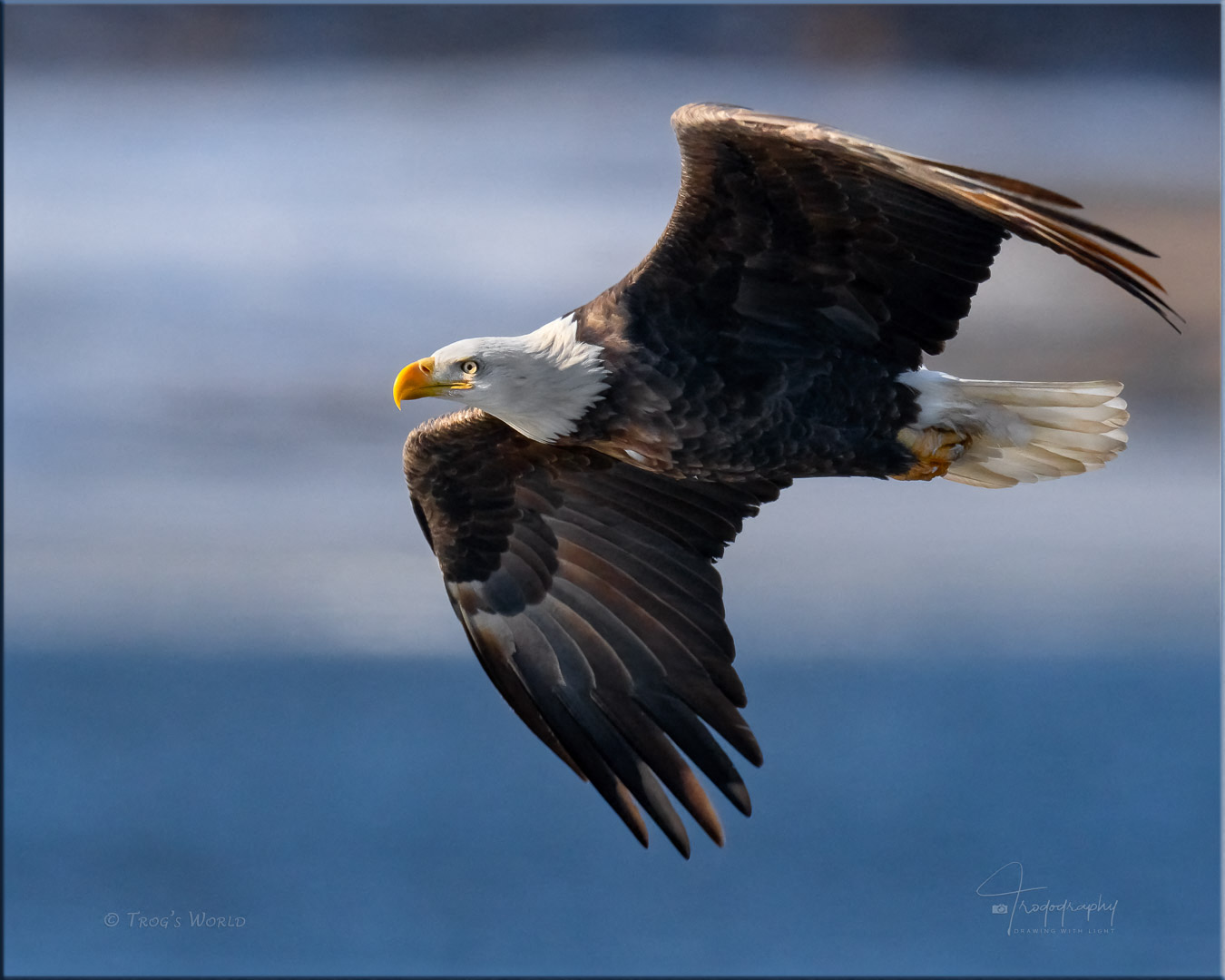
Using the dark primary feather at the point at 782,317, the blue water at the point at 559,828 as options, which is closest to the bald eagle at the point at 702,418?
the dark primary feather at the point at 782,317

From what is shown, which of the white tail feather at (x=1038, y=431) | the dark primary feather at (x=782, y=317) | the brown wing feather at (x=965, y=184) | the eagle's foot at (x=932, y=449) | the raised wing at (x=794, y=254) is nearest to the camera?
the brown wing feather at (x=965, y=184)

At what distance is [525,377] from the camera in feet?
13.5

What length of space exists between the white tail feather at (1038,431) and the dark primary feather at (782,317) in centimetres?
28

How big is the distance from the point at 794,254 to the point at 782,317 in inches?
6.3

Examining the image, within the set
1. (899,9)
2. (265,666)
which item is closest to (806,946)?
(265,666)

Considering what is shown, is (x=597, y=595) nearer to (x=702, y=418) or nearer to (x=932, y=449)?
(x=702, y=418)

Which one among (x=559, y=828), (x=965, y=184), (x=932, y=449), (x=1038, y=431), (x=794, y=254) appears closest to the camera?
(x=965, y=184)

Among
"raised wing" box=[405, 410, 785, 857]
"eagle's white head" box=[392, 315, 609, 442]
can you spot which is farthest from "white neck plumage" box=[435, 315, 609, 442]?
"raised wing" box=[405, 410, 785, 857]

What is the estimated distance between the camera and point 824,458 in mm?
4156

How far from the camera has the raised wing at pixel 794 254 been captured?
376 cm

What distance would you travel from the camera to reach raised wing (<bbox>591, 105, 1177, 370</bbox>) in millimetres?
3756

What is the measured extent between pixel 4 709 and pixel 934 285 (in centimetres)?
1423

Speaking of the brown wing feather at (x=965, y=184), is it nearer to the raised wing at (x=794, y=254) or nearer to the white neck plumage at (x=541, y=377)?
the raised wing at (x=794, y=254)

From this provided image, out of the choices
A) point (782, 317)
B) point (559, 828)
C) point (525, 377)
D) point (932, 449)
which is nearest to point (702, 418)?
point (782, 317)
